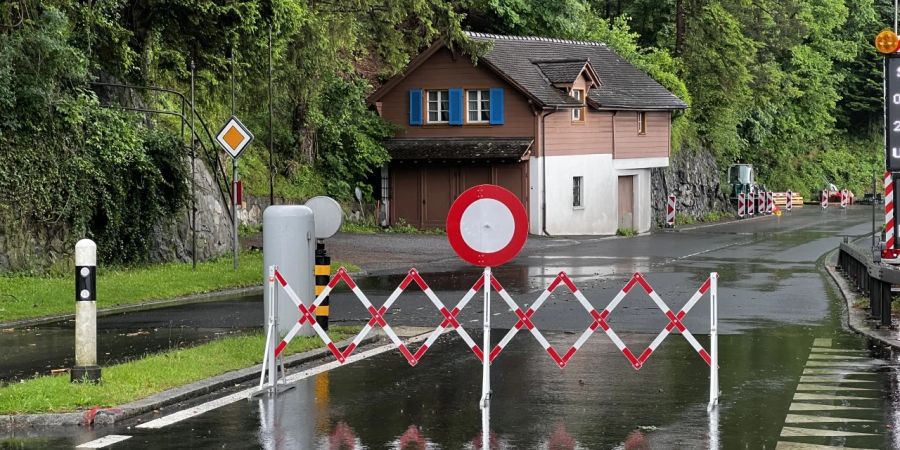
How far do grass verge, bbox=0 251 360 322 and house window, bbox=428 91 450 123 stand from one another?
20.4 metres

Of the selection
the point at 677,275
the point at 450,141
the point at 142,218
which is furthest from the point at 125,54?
the point at 450,141

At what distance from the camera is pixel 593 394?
12.0 m

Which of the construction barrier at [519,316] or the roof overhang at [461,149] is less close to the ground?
the roof overhang at [461,149]

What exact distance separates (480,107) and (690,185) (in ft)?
53.7

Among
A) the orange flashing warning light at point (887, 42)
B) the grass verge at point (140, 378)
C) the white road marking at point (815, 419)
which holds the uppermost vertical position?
the orange flashing warning light at point (887, 42)

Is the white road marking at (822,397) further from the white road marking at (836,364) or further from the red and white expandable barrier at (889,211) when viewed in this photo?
the red and white expandable barrier at (889,211)

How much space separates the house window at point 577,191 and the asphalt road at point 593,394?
87.9 feet

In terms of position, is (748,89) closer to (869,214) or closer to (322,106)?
(869,214)

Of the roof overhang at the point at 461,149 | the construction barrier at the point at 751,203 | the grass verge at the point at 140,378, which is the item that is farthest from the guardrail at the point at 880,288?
the construction barrier at the point at 751,203

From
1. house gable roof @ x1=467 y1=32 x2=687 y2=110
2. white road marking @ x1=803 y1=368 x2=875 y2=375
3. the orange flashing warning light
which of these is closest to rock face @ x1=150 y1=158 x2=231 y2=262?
the orange flashing warning light

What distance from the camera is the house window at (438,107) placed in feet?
160

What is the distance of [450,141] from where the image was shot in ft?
158

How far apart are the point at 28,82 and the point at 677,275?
12.8 m

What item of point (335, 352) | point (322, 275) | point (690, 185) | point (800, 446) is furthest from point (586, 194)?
point (800, 446)
